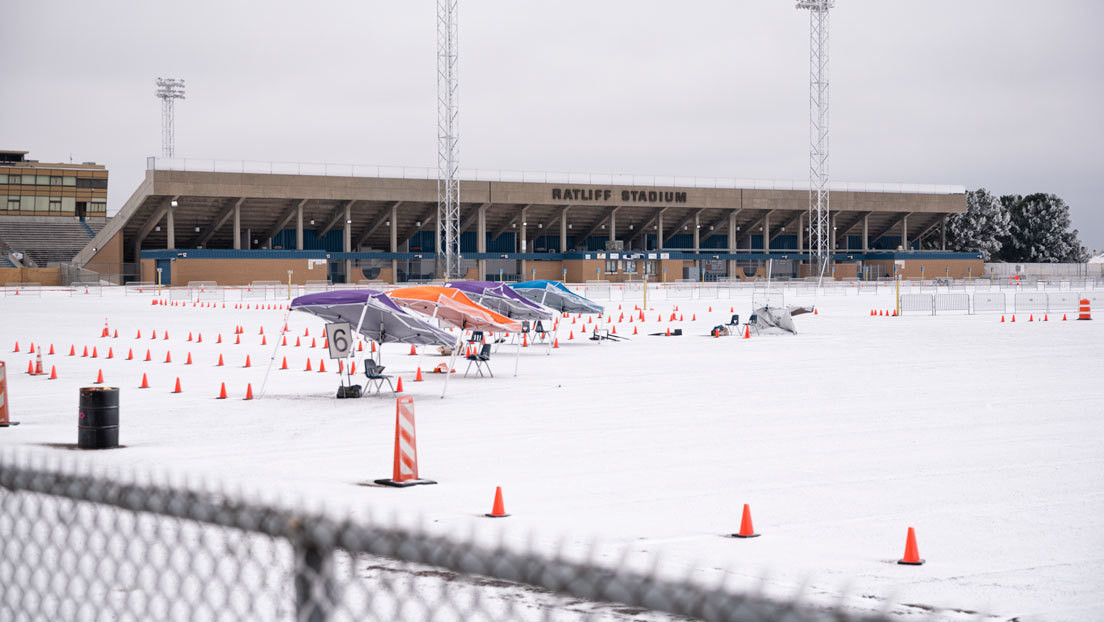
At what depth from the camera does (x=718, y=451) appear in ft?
46.3

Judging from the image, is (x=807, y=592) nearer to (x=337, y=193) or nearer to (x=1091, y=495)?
(x=1091, y=495)

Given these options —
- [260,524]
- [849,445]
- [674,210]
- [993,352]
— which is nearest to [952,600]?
[260,524]

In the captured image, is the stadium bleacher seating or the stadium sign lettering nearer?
the stadium bleacher seating

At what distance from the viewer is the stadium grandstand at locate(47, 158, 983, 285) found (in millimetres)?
95125

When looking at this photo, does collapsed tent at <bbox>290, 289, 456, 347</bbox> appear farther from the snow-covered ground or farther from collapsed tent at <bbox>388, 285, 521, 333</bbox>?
the snow-covered ground

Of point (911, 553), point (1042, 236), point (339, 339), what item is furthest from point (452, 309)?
point (1042, 236)

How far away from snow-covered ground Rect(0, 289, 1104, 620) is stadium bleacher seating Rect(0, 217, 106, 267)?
8242cm

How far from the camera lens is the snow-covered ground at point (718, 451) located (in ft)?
29.0

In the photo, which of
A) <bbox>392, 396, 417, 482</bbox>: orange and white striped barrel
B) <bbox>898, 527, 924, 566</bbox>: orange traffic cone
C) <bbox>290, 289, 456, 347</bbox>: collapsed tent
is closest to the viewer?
<bbox>898, 527, 924, 566</bbox>: orange traffic cone

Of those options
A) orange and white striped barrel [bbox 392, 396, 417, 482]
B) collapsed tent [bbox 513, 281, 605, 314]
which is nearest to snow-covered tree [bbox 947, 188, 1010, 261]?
collapsed tent [bbox 513, 281, 605, 314]

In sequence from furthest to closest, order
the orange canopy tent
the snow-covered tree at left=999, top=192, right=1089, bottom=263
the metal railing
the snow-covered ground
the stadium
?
the snow-covered tree at left=999, top=192, right=1089, bottom=263
the metal railing
the orange canopy tent
the snow-covered ground
the stadium

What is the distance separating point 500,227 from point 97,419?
9992cm

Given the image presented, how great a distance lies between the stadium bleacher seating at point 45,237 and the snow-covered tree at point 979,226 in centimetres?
9648

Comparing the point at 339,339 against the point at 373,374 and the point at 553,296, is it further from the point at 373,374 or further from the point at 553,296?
the point at 553,296
